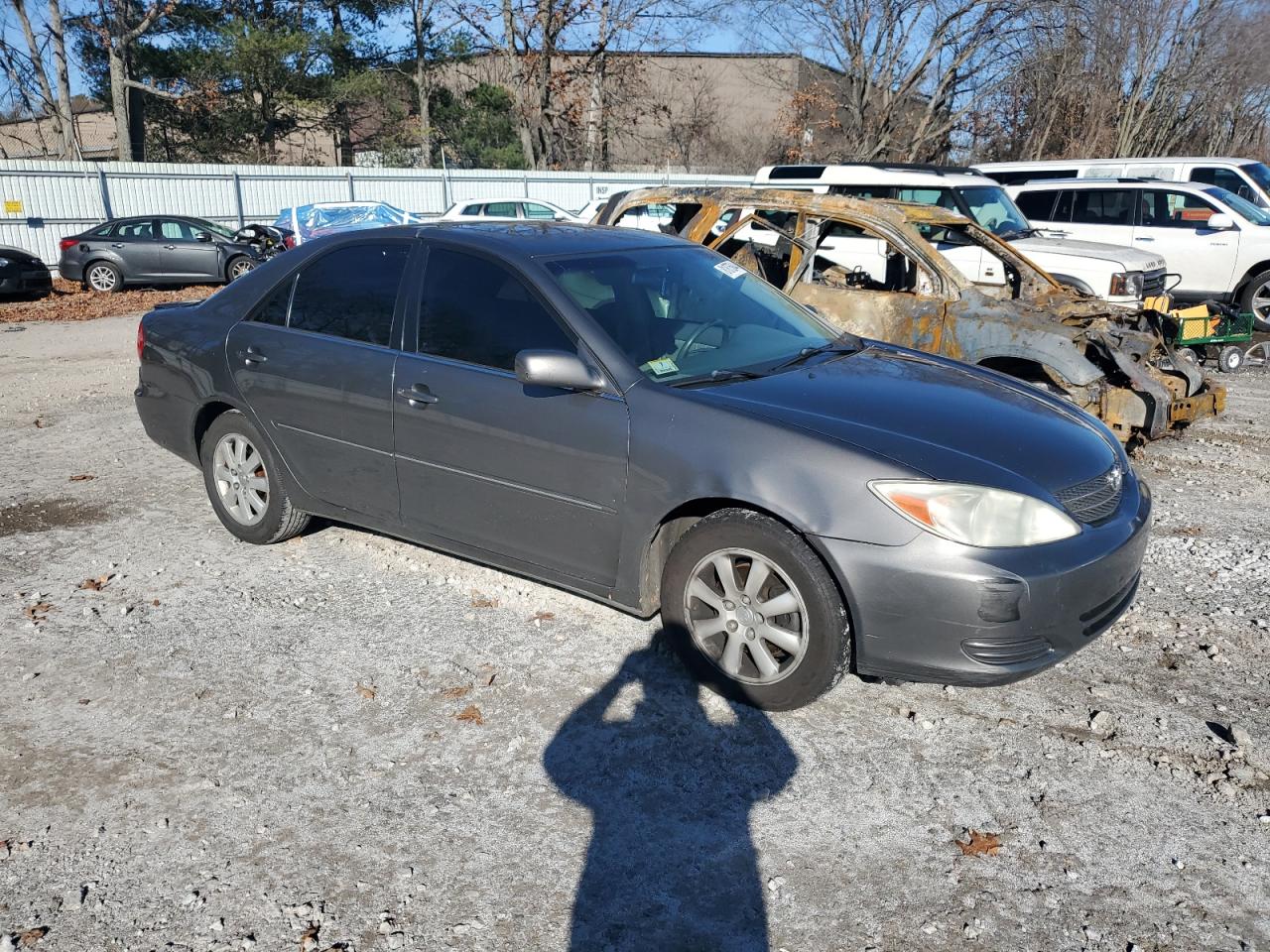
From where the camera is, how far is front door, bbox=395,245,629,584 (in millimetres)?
3969

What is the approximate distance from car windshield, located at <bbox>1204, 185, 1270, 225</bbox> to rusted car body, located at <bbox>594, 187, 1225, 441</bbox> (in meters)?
6.48

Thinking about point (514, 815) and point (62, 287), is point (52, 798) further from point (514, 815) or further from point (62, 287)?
point (62, 287)

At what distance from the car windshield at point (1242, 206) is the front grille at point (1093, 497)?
36.4ft

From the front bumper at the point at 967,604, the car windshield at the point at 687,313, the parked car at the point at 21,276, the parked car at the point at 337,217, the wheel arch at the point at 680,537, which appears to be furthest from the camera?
the parked car at the point at 337,217

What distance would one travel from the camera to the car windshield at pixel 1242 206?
12.8 m

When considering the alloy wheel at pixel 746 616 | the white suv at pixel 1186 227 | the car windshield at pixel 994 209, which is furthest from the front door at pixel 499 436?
the white suv at pixel 1186 227

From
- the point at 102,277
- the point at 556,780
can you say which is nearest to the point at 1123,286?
the point at 556,780

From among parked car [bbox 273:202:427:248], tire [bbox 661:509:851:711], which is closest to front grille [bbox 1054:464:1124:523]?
tire [bbox 661:509:851:711]

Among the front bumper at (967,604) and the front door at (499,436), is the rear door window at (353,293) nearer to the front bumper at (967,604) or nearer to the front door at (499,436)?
the front door at (499,436)

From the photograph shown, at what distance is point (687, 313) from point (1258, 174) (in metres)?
15.8

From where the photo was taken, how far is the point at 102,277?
19797mm

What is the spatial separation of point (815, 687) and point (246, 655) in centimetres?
237

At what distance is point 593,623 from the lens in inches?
179

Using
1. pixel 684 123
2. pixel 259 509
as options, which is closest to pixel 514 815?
pixel 259 509
